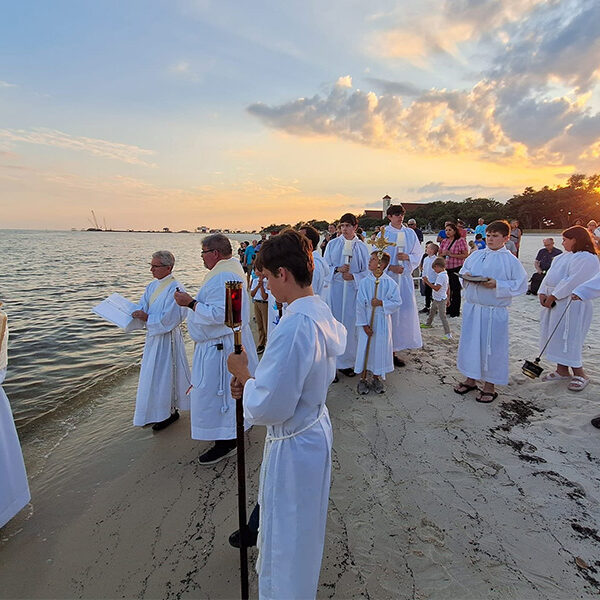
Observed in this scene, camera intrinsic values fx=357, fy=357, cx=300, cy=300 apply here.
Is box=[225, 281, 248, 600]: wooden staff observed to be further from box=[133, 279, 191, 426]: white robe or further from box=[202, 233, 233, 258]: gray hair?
box=[133, 279, 191, 426]: white robe

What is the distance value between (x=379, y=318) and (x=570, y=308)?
111 inches

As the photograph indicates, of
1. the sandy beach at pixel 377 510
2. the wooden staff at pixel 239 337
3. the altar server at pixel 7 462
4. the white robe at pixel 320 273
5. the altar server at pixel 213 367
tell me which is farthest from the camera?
the white robe at pixel 320 273

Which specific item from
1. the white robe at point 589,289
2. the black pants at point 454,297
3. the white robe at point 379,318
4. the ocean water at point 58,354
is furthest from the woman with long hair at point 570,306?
the ocean water at point 58,354

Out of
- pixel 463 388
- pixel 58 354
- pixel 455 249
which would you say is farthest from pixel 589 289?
pixel 58 354

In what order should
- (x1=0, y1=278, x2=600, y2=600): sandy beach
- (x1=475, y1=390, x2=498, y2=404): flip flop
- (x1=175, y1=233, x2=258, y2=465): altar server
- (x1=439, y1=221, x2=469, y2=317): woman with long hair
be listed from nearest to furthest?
1. (x1=0, y1=278, x2=600, y2=600): sandy beach
2. (x1=175, y1=233, x2=258, y2=465): altar server
3. (x1=475, y1=390, x2=498, y2=404): flip flop
4. (x1=439, y1=221, x2=469, y2=317): woman with long hair

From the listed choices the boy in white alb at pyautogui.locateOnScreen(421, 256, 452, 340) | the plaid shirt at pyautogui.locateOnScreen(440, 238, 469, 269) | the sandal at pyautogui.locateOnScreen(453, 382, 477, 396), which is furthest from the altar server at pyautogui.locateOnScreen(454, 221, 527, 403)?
the plaid shirt at pyautogui.locateOnScreen(440, 238, 469, 269)

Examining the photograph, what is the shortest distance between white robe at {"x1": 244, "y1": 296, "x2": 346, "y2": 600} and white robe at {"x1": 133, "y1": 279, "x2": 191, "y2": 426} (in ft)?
9.17

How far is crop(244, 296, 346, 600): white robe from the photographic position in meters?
1.75

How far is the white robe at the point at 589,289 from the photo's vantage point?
4.64 metres

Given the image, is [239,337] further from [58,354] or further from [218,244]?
[58,354]

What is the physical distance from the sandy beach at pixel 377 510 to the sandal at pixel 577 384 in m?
0.09

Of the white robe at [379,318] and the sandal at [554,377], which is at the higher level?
the white robe at [379,318]

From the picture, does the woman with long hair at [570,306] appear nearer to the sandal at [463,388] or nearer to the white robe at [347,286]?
the sandal at [463,388]

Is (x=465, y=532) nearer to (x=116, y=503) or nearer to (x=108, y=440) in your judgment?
(x=116, y=503)
